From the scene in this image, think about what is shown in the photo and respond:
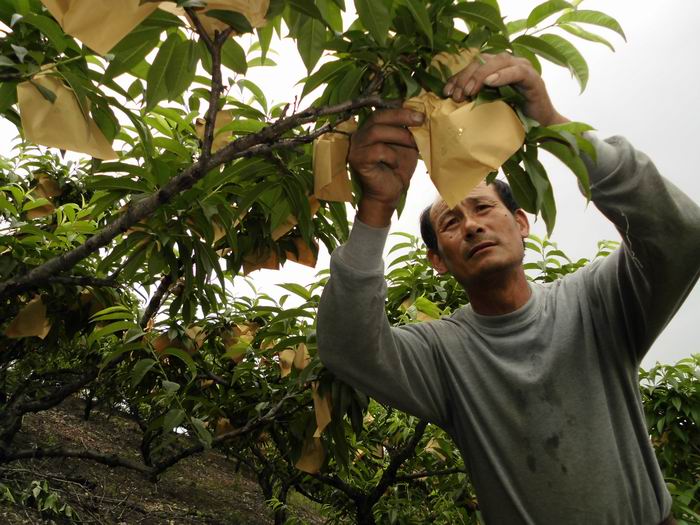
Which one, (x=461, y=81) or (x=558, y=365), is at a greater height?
(x=461, y=81)

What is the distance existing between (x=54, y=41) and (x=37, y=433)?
4.41m

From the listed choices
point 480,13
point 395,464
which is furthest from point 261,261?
point 395,464

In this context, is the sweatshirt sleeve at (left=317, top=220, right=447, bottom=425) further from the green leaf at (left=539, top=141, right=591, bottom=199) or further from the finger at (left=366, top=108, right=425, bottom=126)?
the green leaf at (left=539, top=141, right=591, bottom=199)

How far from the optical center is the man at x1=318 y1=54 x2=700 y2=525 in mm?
1215

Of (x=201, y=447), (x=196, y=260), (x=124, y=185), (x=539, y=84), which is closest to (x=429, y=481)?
(x=201, y=447)

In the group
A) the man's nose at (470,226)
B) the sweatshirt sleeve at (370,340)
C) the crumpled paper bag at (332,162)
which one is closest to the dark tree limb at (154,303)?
the sweatshirt sleeve at (370,340)

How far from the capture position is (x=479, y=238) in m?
1.63

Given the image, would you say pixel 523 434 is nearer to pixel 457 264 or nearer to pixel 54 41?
pixel 457 264

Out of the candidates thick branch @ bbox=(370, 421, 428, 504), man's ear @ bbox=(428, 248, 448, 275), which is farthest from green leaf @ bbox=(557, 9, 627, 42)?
thick branch @ bbox=(370, 421, 428, 504)

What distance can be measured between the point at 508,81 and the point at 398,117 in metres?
0.19

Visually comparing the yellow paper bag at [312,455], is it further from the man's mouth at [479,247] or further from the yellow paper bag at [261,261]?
the man's mouth at [479,247]

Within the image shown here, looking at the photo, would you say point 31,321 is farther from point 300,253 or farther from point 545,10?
point 545,10

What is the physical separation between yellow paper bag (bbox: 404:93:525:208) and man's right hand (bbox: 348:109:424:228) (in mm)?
54

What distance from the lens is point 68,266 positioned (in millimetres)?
1257
